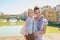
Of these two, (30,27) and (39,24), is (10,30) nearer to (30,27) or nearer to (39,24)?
(30,27)

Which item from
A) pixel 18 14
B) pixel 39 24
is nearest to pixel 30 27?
pixel 39 24

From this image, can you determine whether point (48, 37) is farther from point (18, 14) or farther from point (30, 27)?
point (18, 14)

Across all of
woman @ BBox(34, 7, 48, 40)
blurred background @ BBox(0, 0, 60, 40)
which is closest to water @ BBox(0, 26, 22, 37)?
blurred background @ BBox(0, 0, 60, 40)

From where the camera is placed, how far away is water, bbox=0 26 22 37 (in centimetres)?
172

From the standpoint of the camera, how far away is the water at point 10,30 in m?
1.72

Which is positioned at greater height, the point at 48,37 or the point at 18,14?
the point at 18,14

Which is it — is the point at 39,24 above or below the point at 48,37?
above

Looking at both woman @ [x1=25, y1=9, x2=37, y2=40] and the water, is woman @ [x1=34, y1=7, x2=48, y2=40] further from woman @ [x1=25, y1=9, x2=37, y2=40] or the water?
the water

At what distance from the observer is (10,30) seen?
5.69 ft

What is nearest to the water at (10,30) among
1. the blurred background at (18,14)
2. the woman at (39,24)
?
the blurred background at (18,14)

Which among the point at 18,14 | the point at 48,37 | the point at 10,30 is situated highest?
the point at 18,14

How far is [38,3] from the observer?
1801 mm

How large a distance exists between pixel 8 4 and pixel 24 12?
205 mm

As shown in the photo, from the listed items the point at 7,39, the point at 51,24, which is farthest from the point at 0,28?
the point at 51,24
